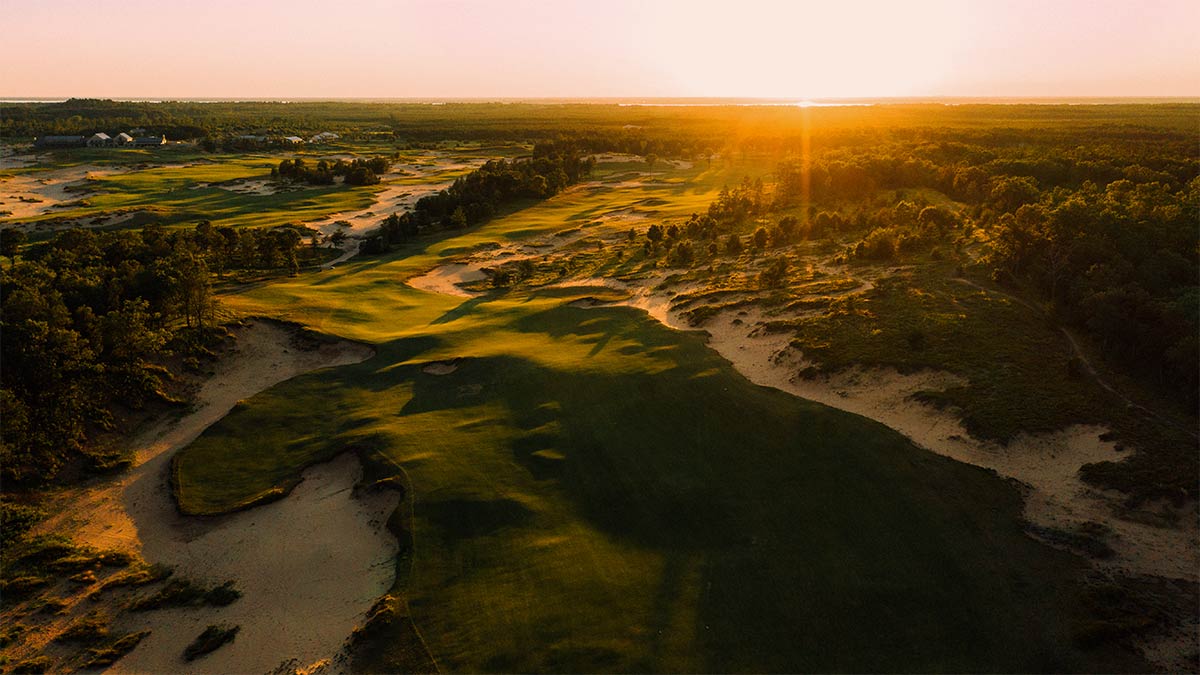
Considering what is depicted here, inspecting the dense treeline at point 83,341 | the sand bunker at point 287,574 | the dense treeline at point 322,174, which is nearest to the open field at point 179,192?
the dense treeline at point 322,174

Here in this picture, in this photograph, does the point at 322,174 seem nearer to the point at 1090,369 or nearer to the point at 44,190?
the point at 44,190

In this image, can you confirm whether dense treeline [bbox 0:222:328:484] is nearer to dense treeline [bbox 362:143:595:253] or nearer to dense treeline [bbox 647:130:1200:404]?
dense treeline [bbox 362:143:595:253]

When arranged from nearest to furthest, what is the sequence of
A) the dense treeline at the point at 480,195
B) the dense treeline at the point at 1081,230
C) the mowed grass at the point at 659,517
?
the mowed grass at the point at 659,517
the dense treeline at the point at 1081,230
the dense treeline at the point at 480,195

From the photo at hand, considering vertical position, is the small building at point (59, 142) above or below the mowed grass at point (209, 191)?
above

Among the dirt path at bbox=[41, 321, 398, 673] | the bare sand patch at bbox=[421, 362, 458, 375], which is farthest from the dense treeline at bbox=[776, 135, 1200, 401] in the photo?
the dirt path at bbox=[41, 321, 398, 673]

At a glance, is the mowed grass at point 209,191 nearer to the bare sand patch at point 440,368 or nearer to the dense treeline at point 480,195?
the dense treeline at point 480,195

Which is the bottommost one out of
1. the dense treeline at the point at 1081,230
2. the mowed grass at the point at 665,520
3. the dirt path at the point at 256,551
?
the dirt path at the point at 256,551
